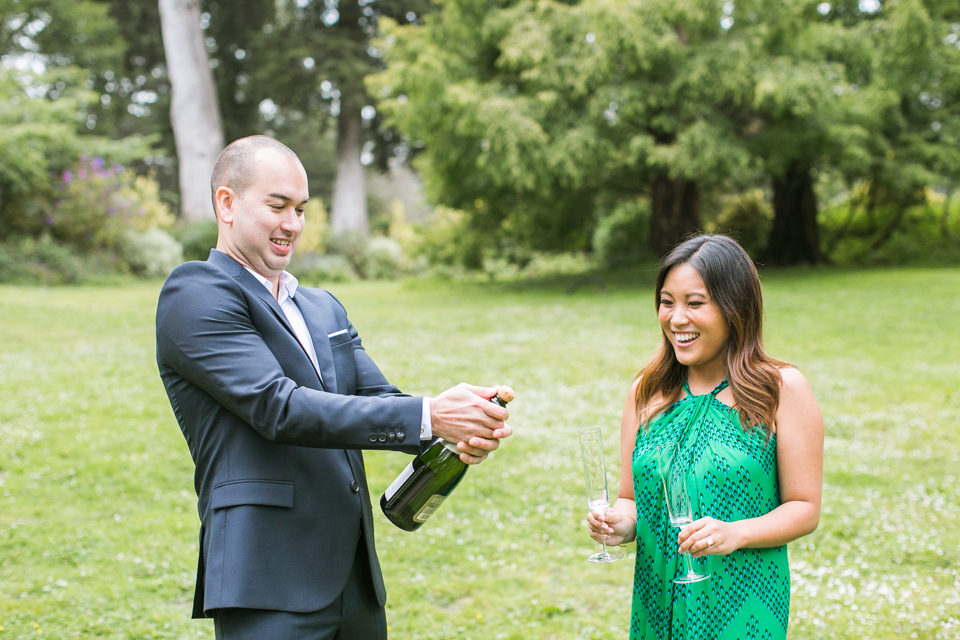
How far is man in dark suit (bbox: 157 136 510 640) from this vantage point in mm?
2145

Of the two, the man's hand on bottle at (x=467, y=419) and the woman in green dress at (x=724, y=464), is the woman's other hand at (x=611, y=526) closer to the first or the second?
the woman in green dress at (x=724, y=464)

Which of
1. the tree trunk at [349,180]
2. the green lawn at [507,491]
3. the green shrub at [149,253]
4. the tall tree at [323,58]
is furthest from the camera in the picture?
the tree trunk at [349,180]

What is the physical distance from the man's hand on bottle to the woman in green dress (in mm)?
549

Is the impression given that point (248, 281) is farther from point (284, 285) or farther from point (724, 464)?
point (724, 464)

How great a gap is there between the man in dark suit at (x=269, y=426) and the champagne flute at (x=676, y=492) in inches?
21.3

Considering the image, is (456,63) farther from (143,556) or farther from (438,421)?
(438,421)

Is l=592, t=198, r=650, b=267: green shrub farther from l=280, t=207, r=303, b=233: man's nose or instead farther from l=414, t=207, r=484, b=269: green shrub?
l=280, t=207, r=303, b=233: man's nose

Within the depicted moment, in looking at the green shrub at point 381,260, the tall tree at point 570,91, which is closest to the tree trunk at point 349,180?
the green shrub at point 381,260

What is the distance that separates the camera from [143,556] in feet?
18.1

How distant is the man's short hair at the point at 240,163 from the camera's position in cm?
233

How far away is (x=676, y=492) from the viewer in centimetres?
238

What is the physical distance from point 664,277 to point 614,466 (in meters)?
4.89

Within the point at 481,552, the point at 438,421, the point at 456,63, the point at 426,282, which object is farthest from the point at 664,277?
the point at 426,282

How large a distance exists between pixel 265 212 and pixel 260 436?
0.69 meters
